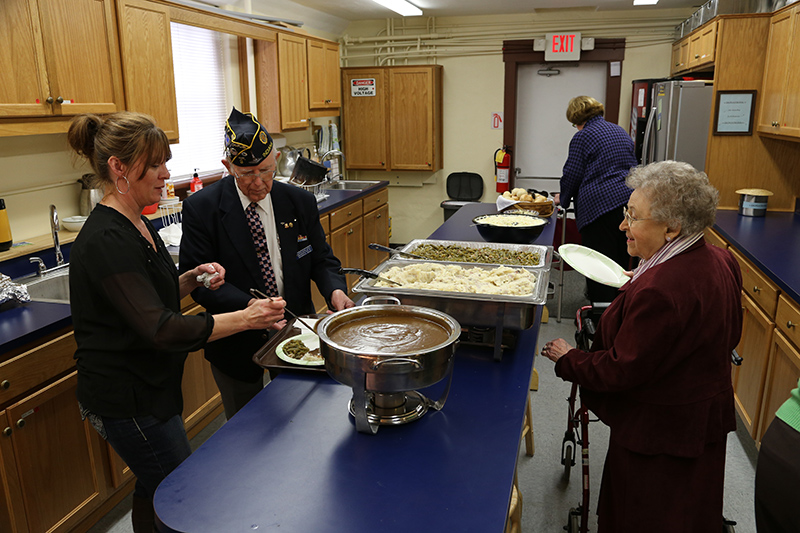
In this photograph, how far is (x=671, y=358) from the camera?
5.13 ft

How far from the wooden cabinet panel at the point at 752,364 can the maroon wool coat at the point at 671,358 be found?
56.5 inches

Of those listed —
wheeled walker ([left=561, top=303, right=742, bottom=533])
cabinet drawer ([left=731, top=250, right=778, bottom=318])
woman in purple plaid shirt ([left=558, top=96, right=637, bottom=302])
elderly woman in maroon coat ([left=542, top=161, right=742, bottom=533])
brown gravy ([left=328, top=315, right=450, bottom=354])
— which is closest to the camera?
brown gravy ([left=328, top=315, right=450, bottom=354])

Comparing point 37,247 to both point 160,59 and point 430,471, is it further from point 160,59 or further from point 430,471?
point 430,471

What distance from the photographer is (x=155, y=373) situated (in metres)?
1.63

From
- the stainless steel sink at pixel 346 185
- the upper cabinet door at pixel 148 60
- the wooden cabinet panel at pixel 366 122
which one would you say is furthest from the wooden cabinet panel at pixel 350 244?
the upper cabinet door at pixel 148 60

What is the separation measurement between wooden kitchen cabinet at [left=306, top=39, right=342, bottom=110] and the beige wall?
1.14m

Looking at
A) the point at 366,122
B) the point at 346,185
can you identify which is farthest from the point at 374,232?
the point at 366,122

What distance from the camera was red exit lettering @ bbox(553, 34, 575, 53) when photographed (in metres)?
6.21

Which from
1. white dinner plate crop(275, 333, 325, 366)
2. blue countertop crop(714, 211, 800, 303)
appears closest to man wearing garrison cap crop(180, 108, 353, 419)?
white dinner plate crop(275, 333, 325, 366)

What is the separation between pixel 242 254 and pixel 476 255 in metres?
0.98

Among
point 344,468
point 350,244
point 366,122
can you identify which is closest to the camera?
point 344,468

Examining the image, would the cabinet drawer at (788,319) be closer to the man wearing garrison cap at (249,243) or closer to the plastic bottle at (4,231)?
the man wearing garrison cap at (249,243)

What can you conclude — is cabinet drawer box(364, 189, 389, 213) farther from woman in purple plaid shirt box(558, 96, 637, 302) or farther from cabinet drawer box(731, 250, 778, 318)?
cabinet drawer box(731, 250, 778, 318)

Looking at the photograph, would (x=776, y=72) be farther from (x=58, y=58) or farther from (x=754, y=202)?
(x=58, y=58)
